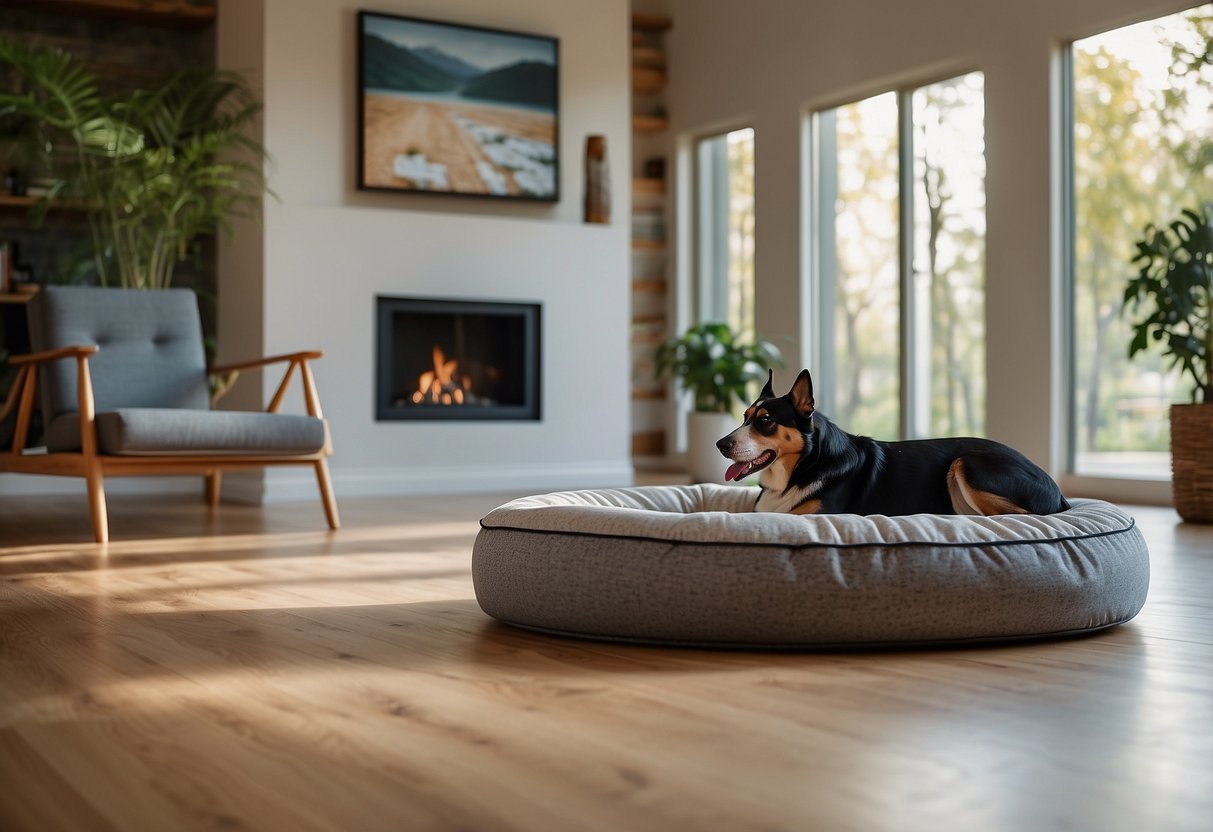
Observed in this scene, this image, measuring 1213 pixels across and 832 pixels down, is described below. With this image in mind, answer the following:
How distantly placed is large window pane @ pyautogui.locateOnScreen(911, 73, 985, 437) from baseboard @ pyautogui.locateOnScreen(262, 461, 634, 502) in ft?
5.92

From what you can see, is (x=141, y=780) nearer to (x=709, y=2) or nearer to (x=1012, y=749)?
(x=1012, y=749)

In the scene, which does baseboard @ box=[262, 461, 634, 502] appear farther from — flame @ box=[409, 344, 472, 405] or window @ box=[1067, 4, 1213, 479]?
window @ box=[1067, 4, 1213, 479]

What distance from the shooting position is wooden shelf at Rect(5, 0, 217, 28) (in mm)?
6898

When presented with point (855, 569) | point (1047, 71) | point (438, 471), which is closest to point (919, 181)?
point (1047, 71)

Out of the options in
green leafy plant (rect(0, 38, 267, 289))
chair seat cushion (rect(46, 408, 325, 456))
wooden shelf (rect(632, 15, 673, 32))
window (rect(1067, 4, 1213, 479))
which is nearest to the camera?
chair seat cushion (rect(46, 408, 325, 456))

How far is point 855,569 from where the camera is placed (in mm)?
2441

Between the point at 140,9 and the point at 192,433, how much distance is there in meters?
3.28

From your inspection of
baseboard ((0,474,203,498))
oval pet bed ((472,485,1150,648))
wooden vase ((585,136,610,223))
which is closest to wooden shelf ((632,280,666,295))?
wooden vase ((585,136,610,223))

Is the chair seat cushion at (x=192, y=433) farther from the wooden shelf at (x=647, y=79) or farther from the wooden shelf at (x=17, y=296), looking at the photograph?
the wooden shelf at (x=647, y=79)

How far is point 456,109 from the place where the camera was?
23.6 feet

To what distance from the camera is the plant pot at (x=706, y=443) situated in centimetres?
780

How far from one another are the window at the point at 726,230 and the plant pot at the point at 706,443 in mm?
787

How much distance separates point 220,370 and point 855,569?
12.5ft

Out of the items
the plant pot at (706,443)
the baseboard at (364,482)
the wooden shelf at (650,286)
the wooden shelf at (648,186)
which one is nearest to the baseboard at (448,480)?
the baseboard at (364,482)
